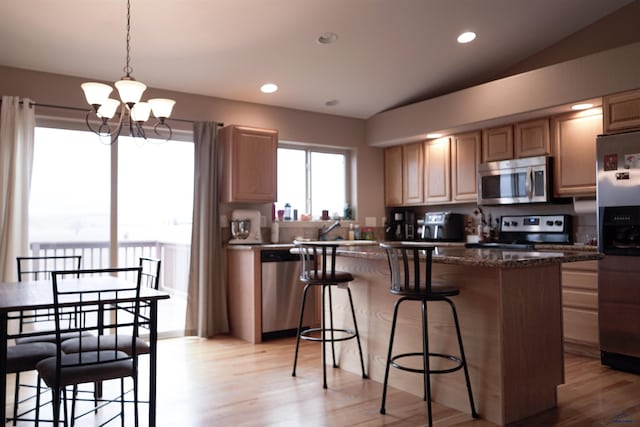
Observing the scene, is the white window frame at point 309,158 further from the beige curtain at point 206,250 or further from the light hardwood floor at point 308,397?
the light hardwood floor at point 308,397

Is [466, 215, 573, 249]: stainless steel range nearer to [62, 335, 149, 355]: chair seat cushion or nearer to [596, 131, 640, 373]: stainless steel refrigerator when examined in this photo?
[596, 131, 640, 373]: stainless steel refrigerator

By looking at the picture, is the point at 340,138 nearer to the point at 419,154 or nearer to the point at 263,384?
the point at 419,154

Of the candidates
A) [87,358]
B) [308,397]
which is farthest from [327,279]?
[87,358]

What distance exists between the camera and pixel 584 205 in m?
4.31

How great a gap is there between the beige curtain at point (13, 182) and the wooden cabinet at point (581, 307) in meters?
4.45

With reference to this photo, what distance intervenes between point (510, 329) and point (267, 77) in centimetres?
324

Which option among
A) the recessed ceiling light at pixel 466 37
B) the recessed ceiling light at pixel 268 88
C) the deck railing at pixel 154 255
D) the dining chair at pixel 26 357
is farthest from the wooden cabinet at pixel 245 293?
the recessed ceiling light at pixel 466 37

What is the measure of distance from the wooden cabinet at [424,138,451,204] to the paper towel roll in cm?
135

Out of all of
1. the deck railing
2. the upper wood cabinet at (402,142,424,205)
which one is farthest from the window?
the deck railing

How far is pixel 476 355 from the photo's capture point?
8.94 feet

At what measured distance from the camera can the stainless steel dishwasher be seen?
4676mm

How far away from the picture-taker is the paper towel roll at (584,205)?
426 centimetres

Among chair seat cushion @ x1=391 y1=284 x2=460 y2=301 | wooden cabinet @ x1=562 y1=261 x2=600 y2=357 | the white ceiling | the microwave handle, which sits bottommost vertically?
wooden cabinet @ x1=562 y1=261 x2=600 y2=357

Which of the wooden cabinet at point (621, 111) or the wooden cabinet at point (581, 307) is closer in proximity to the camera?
the wooden cabinet at point (621, 111)
